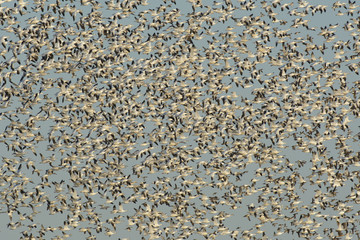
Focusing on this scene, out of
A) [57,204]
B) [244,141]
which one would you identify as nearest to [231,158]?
[244,141]

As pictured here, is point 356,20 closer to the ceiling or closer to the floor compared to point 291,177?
closer to the ceiling

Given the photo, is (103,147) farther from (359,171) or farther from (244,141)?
(359,171)

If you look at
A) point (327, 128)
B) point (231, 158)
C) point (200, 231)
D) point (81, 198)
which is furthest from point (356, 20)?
point (81, 198)

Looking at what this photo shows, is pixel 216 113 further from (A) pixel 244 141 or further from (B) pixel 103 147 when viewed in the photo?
(B) pixel 103 147

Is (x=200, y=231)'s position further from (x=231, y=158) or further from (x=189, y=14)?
(x=189, y=14)

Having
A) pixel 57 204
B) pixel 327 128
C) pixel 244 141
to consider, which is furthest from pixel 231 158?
pixel 57 204

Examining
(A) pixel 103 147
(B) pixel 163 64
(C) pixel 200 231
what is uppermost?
(B) pixel 163 64

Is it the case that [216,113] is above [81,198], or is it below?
above
